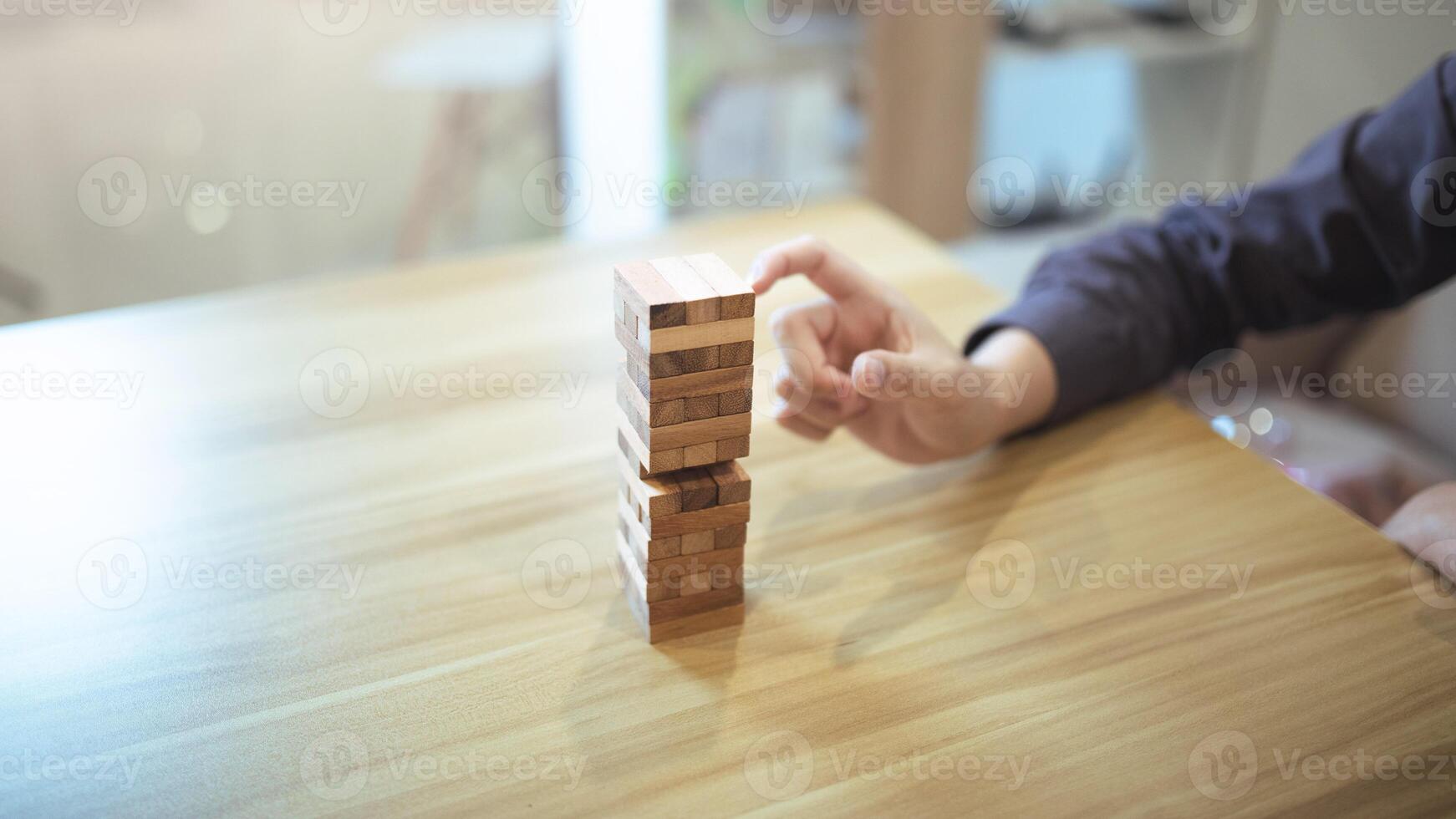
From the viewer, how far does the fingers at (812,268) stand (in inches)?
34.5

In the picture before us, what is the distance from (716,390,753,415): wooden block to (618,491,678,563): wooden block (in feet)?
0.31

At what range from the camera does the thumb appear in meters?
0.82

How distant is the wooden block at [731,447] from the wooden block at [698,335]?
73 millimetres

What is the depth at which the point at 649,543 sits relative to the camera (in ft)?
2.50

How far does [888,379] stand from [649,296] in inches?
8.6

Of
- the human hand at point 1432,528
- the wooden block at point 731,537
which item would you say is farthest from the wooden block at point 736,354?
the human hand at point 1432,528

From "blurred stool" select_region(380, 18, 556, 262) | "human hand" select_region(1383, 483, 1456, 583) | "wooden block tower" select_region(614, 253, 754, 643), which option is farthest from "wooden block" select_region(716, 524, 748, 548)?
"blurred stool" select_region(380, 18, 556, 262)

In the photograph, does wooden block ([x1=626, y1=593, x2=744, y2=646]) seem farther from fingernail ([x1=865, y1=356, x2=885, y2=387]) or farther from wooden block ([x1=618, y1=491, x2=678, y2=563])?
fingernail ([x1=865, y1=356, x2=885, y2=387])

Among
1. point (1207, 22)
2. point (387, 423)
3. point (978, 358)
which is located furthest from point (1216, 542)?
point (1207, 22)

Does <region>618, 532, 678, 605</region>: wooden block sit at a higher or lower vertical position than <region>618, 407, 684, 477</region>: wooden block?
lower

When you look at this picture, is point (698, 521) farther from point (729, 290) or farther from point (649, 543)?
point (729, 290)

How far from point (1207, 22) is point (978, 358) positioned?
183 cm

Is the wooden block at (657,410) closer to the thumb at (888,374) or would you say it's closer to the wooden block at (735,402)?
the wooden block at (735,402)

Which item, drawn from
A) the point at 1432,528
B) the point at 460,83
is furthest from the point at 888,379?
the point at 460,83
